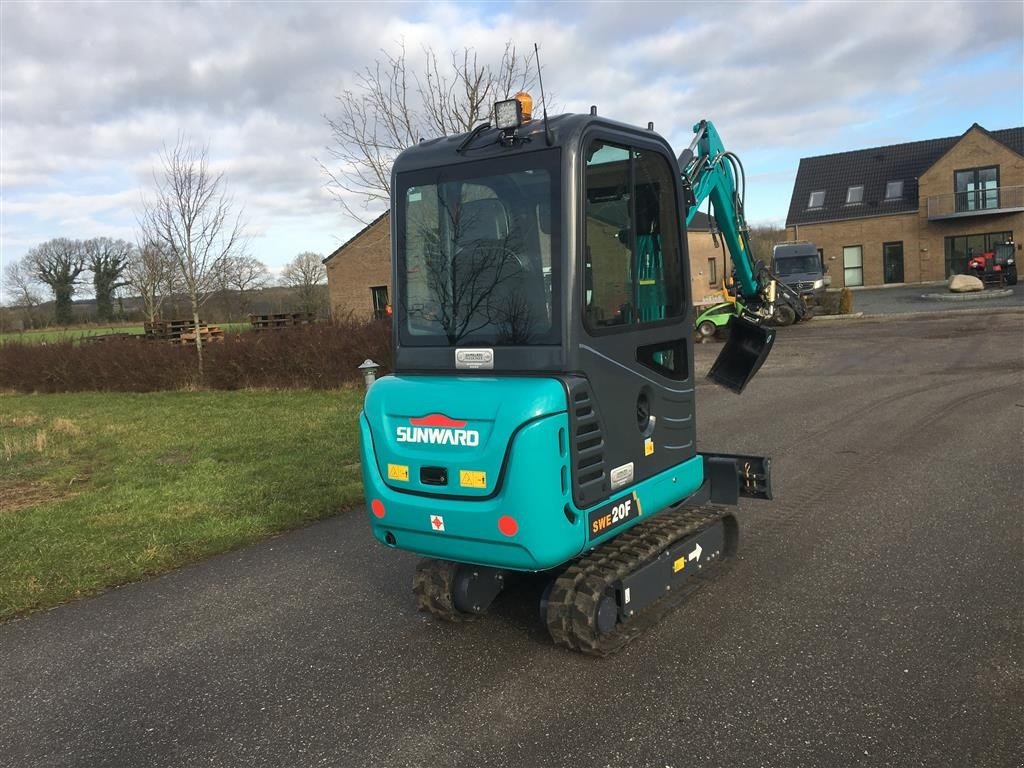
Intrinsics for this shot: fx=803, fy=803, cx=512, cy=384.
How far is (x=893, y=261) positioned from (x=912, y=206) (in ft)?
9.65

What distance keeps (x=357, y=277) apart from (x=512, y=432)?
33446mm

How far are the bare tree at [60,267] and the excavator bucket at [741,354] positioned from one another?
200 ft

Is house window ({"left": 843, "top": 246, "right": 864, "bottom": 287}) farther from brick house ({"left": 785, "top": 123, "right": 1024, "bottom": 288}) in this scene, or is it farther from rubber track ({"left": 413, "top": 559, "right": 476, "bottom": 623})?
rubber track ({"left": 413, "top": 559, "right": 476, "bottom": 623})

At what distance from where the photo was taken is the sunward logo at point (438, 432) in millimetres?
3996

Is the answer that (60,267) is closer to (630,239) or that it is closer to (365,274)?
(365,274)

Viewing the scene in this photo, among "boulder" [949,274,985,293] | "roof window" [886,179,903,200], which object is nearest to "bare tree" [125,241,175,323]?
"boulder" [949,274,985,293]

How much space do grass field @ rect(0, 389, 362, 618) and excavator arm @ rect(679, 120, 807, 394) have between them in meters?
3.98

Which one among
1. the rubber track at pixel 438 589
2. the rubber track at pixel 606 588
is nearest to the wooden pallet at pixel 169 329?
the rubber track at pixel 438 589

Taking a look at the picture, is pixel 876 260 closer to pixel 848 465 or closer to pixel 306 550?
pixel 848 465

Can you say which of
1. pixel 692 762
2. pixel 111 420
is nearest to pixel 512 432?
pixel 692 762

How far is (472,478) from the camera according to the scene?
3.99m

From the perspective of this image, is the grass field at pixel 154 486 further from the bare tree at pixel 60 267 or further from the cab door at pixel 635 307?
the bare tree at pixel 60 267

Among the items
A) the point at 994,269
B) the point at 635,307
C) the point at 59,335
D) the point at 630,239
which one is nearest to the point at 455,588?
the point at 635,307

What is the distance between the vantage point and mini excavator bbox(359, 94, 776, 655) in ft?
13.0
